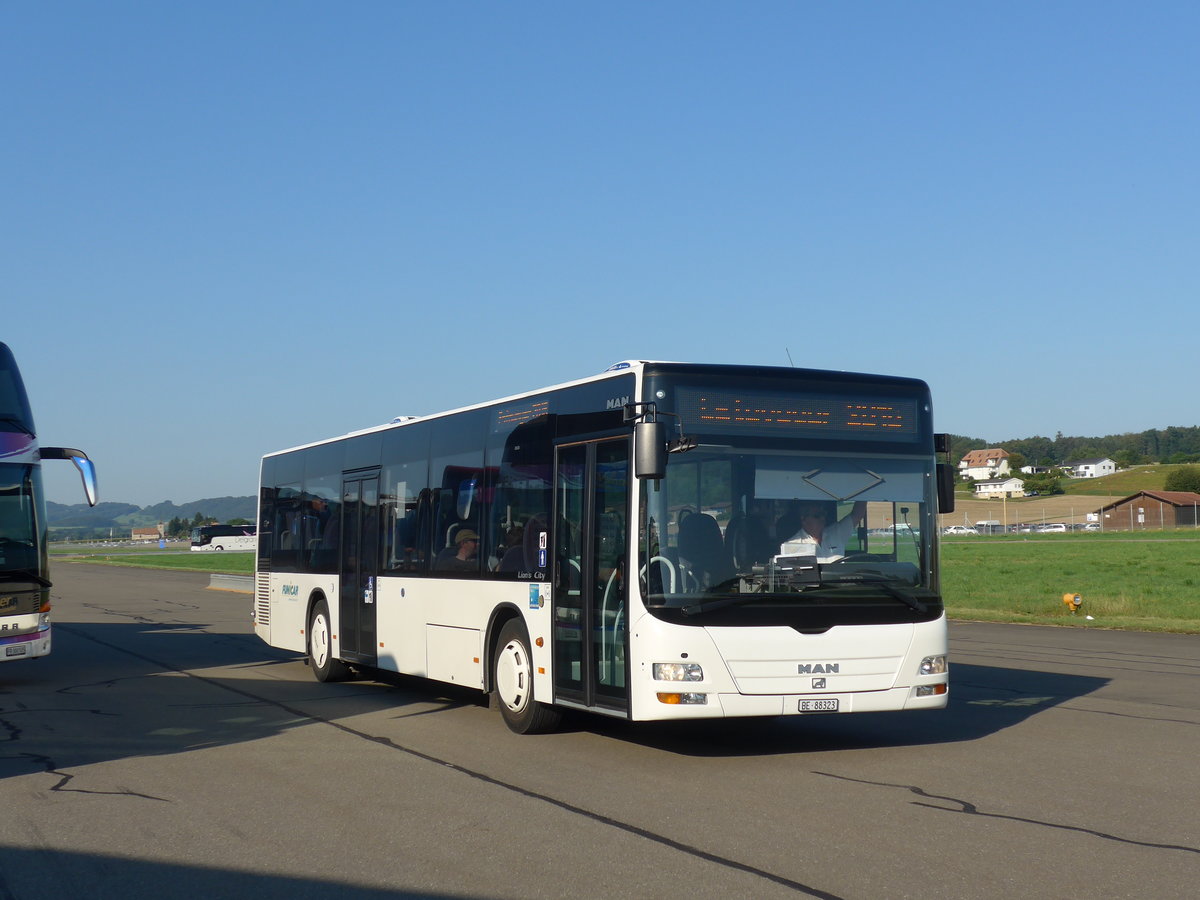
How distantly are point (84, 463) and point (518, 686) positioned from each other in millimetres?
6467

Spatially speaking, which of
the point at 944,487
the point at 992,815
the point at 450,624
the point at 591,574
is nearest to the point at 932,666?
the point at 944,487

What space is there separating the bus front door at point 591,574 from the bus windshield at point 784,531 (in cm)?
39

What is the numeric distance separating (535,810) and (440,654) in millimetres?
4998

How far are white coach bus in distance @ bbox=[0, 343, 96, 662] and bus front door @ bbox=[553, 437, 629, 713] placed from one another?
6316 mm

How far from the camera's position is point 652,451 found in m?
9.00

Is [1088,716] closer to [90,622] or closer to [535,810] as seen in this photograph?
[535,810]

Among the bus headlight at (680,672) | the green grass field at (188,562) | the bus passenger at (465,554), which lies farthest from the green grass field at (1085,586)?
the green grass field at (188,562)

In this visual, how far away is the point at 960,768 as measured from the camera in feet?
30.1

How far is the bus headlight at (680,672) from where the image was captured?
30.0 ft

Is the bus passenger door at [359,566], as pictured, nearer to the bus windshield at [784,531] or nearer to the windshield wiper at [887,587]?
the bus windshield at [784,531]

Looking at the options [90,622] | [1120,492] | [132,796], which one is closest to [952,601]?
[90,622]

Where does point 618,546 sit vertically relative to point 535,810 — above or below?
above

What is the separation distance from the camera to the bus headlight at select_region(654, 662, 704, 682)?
360 inches

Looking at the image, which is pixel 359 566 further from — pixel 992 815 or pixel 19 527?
pixel 992 815
